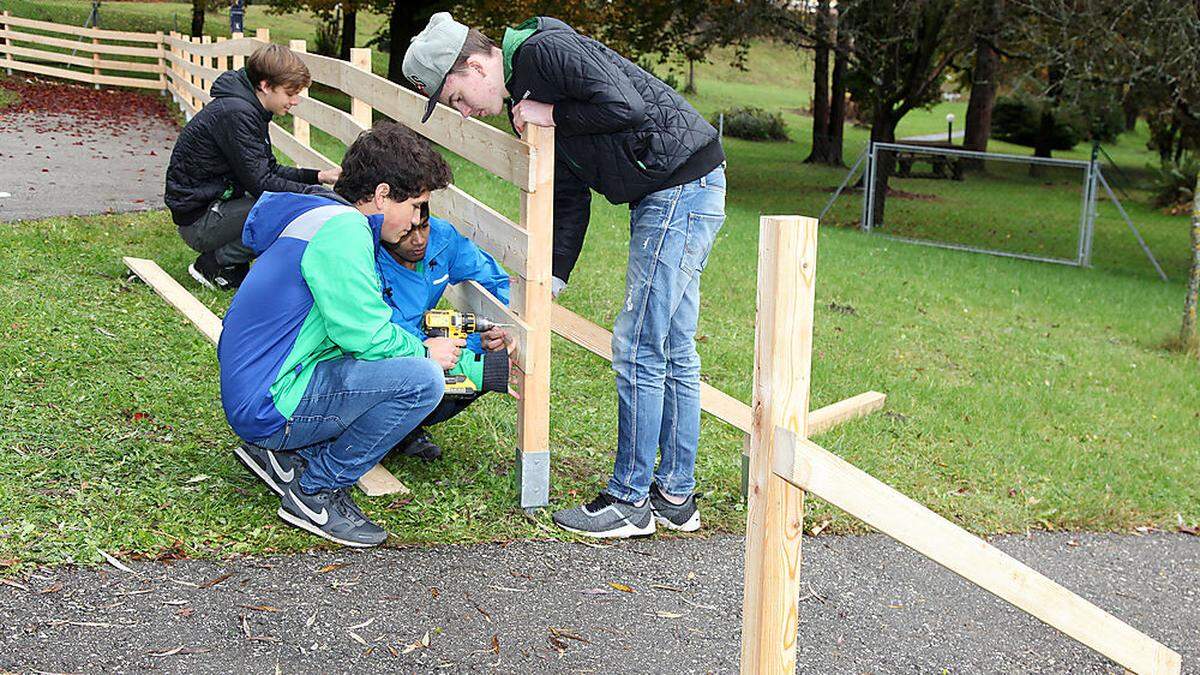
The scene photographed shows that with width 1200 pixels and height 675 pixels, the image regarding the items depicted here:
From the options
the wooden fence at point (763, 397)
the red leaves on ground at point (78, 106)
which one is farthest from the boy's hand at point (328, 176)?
the red leaves on ground at point (78, 106)

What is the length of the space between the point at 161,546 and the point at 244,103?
11.8 feet

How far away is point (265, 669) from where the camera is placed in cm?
342

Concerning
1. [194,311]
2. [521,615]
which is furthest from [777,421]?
[194,311]

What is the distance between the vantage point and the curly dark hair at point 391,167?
4133mm

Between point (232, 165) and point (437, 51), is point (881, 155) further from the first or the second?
point (437, 51)

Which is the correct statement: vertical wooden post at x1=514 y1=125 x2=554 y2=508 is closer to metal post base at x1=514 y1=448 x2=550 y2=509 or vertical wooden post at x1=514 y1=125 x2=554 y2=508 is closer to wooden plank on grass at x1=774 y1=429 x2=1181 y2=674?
metal post base at x1=514 y1=448 x2=550 y2=509

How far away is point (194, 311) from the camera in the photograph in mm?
6445

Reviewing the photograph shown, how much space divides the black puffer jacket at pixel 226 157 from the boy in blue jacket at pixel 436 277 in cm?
222

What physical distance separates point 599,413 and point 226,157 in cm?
287

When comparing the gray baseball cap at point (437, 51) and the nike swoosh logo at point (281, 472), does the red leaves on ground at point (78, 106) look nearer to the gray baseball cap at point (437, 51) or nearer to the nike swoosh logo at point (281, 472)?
the nike swoosh logo at point (281, 472)

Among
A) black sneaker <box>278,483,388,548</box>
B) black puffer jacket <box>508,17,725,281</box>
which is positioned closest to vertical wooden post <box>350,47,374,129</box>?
black puffer jacket <box>508,17,725,281</box>

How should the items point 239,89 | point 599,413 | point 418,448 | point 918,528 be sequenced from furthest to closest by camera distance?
point 239,89, point 599,413, point 418,448, point 918,528

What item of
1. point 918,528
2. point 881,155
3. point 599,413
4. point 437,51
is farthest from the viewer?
point 881,155

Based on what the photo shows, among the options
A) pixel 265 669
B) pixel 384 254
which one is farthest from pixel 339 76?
pixel 265 669
